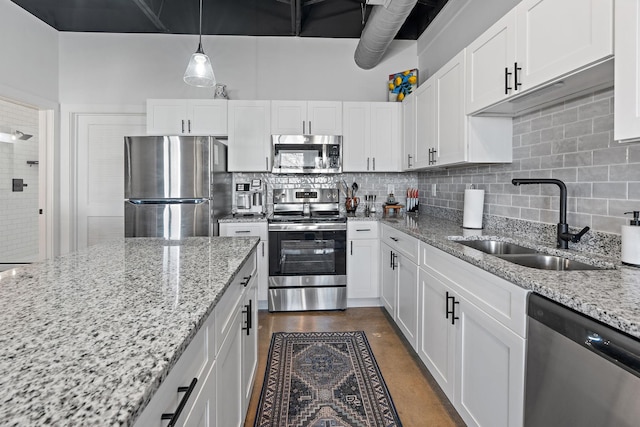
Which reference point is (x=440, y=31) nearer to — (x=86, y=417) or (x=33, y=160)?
(x=86, y=417)

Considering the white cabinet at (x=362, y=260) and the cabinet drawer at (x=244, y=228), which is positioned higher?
the cabinet drawer at (x=244, y=228)

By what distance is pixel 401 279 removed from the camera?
2600 mm

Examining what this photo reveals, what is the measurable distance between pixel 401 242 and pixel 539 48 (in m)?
1.51

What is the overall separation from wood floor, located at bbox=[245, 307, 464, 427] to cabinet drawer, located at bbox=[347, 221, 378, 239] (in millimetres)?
756

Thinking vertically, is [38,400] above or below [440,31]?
below

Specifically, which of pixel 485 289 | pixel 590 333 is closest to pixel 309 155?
pixel 485 289

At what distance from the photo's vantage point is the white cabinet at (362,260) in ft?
10.8

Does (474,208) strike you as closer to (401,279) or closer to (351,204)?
(401,279)

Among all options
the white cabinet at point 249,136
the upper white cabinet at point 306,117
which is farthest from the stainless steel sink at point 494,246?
the white cabinet at point 249,136

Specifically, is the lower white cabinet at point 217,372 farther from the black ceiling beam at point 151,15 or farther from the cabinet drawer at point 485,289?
the black ceiling beam at point 151,15

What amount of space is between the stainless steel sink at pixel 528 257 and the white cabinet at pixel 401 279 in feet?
1.43

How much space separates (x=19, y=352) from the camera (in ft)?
1.98

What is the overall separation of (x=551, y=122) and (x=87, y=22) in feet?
14.9

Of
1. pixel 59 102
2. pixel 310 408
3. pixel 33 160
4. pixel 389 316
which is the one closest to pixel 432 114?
pixel 389 316
